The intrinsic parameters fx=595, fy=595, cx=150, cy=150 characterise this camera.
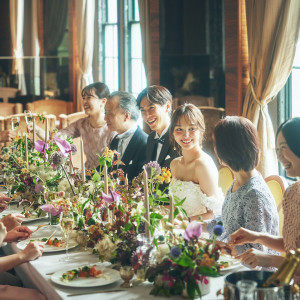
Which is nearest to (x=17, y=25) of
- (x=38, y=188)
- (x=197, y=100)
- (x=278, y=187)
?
(x=197, y=100)

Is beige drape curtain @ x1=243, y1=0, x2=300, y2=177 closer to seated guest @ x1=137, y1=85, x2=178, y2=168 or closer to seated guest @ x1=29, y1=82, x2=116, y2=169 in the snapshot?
seated guest @ x1=137, y1=85, x2=178, y2=168

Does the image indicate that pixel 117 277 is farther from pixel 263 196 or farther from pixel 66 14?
pixel 66 14

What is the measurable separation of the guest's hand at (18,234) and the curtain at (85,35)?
547 cm

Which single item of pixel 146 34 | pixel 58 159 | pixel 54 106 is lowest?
pixel 58 159

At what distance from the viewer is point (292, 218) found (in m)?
2.18

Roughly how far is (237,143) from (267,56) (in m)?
1.82

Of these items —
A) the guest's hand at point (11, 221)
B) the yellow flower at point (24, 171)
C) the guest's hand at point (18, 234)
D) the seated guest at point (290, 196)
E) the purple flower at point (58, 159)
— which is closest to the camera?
the seated guest at point (290, 196)

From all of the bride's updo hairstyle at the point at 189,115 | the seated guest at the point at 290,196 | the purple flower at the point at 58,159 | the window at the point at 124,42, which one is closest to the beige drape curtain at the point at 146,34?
the window at the point at 124,42

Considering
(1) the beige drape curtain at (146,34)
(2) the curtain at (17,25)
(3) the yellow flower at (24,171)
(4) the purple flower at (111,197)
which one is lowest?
(3) the yellow flower at (24,171)

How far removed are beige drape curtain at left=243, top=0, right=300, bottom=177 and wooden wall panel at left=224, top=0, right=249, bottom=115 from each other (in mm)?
249

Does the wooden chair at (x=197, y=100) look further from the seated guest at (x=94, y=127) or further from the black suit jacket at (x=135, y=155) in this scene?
the black suit jacket at (x=135, y=155)

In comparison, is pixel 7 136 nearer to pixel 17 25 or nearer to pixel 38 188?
pixel 38 188

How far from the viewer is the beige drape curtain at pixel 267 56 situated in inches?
156

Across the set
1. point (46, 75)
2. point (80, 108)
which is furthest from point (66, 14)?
point (80, 108)
